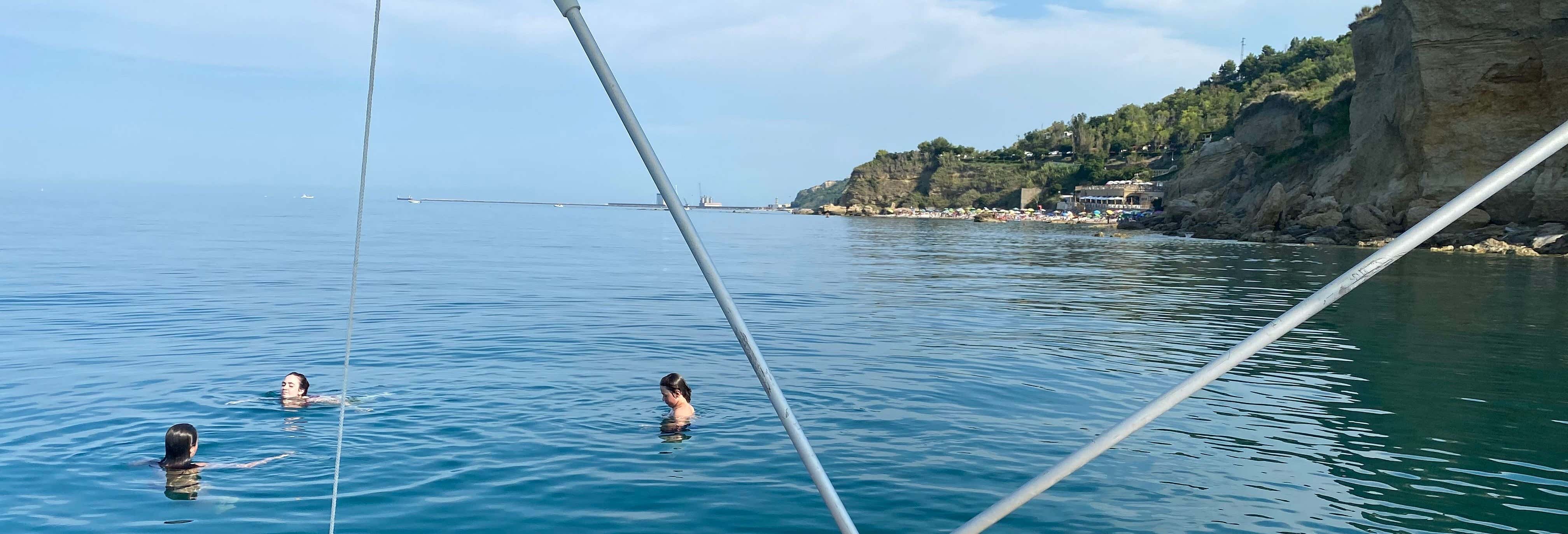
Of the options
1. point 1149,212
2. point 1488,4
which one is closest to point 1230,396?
point 1488,4

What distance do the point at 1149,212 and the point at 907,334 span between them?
97179 millimetres

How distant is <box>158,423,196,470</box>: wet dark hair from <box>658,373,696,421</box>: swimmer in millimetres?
4173

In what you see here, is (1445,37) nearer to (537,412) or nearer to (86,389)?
(537,412)

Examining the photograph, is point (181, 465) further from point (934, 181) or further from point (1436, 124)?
point (934, 181)

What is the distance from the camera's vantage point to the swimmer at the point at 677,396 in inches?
415

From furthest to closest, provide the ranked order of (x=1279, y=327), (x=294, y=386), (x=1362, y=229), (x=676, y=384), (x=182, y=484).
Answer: (x=1362, y=229), (x=294, y=386), (x=676, y=384), (x=182, y=484), (x=1279, y=327)

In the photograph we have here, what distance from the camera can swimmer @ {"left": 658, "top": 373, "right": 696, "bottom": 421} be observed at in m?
10.5

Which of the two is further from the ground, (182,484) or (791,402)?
(791,402)

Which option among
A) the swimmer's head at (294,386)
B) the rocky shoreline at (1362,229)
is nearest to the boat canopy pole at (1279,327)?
the swimmer's head at (294,386)

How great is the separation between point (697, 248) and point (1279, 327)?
171cm

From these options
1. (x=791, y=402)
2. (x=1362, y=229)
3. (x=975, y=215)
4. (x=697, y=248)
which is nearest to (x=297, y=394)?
(x=791, y=402)

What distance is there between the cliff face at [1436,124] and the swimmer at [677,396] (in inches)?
1843

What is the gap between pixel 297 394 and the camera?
35.2 ft

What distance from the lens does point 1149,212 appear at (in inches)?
4259
